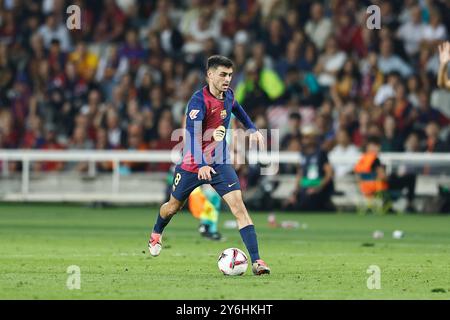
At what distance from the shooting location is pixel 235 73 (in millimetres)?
25312

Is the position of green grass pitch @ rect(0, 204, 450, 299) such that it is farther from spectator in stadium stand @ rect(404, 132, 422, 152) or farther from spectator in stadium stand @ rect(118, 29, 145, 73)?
spectator in stadium stand @ rect(118, 29, 145, 73)

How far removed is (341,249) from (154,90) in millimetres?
10983

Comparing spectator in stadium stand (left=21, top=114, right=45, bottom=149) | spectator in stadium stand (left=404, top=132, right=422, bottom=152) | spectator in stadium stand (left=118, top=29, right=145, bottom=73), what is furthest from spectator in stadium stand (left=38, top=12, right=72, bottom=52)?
spectator in stadium stand (left=404, top=132, right=422, bottom=152)

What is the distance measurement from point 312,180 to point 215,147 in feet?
34.4

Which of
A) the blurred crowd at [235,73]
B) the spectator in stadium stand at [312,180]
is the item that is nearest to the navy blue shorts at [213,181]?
the spectator in stadium stand at [312,180]

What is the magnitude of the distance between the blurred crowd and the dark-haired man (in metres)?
10.7

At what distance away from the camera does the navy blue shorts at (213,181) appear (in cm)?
1200

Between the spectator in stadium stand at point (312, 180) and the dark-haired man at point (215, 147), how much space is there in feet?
32.2

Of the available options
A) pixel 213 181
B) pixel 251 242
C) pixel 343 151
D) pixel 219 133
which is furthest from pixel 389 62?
pixel 251 242

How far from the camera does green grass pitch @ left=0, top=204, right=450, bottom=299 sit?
10227 millimetres

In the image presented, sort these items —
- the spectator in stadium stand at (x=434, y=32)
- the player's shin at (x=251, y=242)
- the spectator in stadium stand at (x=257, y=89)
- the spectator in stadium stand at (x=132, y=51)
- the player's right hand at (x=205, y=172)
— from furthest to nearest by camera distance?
1. the spectator in stadium stand at (x=132, y=51)
2. the spectator in stadium stand at (x=434, y=32)
3. the spectator in stadium stand at (x=257, y=89)
4. the player's shin at (x=251, y=242)
5. the player's right hand at (x=205, y=172)

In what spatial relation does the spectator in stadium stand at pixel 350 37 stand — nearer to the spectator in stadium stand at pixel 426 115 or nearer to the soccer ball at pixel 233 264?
the spectator in stadium stand at pixel 426 115
